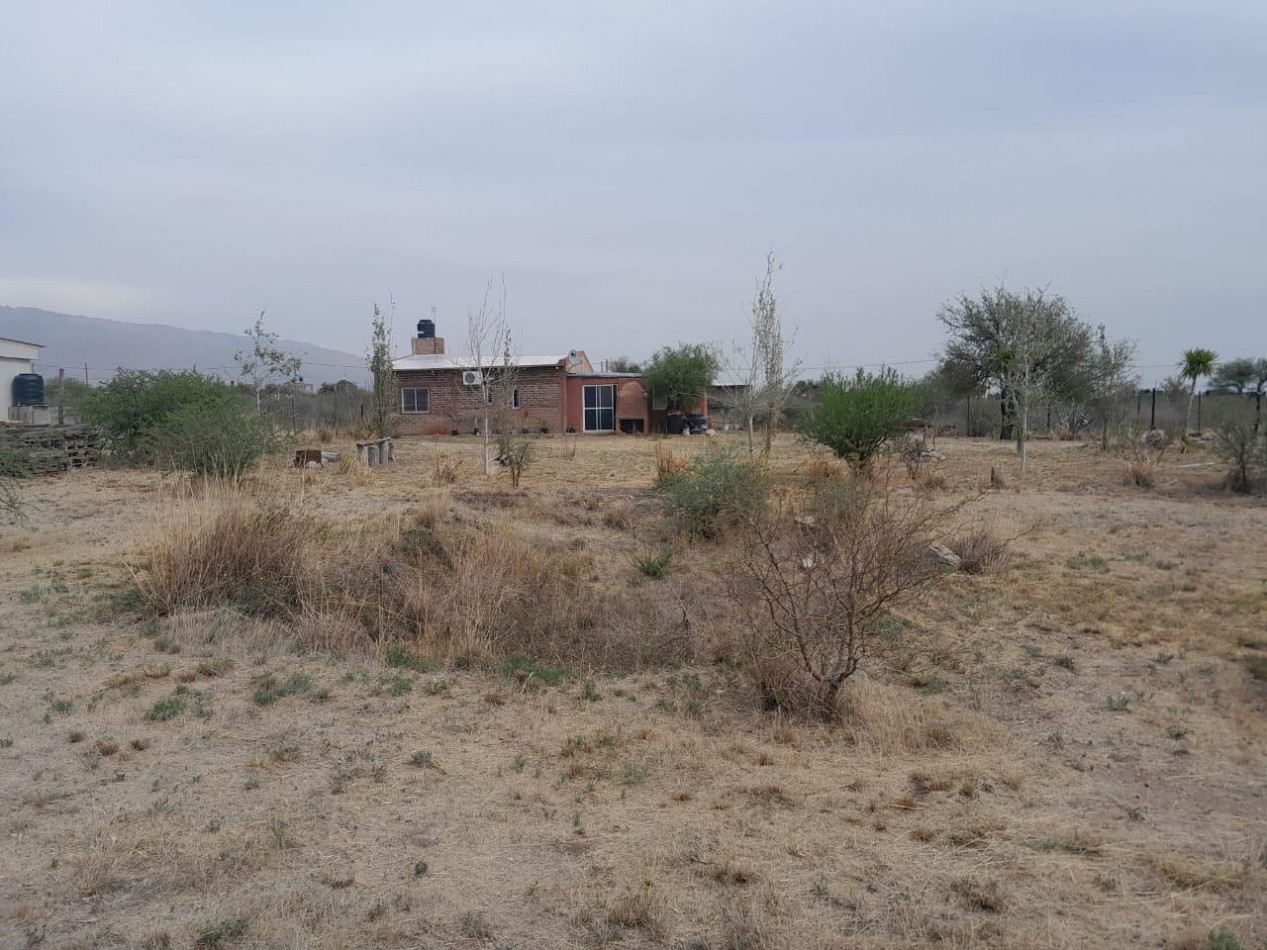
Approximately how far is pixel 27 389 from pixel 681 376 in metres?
21.8

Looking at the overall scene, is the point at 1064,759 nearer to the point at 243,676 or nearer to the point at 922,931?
the point at 922,931

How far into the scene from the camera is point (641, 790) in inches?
184

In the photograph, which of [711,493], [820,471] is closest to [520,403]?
[820,471]

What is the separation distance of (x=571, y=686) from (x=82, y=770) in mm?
2861

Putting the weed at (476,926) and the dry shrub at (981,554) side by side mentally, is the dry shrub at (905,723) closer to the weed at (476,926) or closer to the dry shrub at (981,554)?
the weed at (476,926)

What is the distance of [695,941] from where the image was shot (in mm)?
3297

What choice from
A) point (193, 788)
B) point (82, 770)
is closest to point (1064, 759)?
point (193, 788)

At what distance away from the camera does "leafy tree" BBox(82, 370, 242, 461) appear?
67.5 ft

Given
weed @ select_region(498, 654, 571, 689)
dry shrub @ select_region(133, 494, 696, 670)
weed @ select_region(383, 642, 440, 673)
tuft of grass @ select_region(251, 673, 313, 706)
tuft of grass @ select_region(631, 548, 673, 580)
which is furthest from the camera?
tuft of grass @ select_region(631, 548, 673, 580)

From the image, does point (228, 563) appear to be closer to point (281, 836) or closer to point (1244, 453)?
point (281, 836)

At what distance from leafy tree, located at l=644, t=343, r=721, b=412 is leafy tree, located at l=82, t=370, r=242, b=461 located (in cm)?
1946

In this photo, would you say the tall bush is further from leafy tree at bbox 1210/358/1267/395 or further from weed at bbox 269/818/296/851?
leafy tree at bbox 1210/358/1267/395

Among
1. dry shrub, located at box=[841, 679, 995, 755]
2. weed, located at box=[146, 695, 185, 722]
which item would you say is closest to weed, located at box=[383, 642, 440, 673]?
weed, located at box=[146, 695, 185, 722]

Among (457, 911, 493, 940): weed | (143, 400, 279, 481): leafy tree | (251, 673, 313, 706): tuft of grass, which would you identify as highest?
(143, 400, 279, 481): leafy tree
